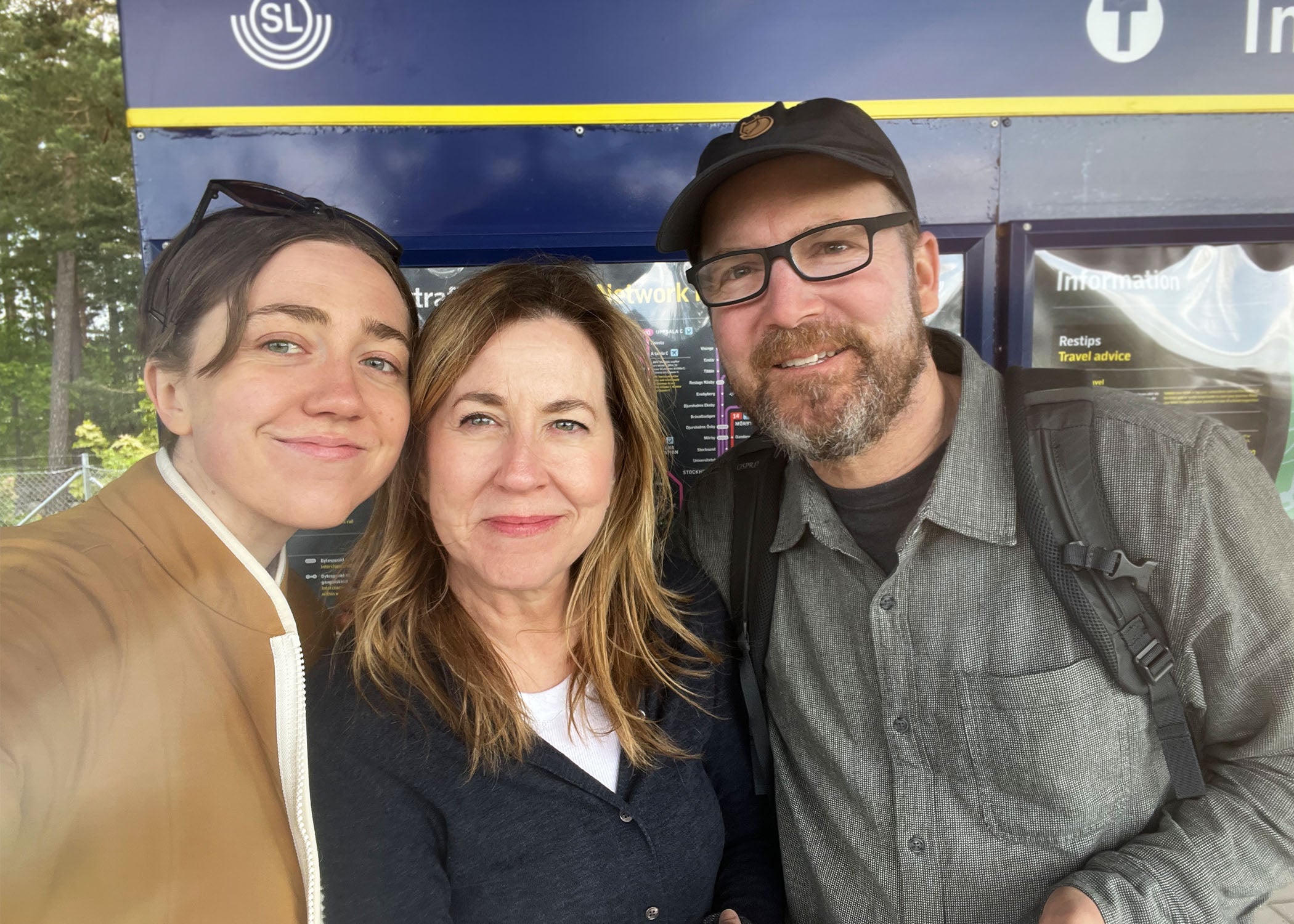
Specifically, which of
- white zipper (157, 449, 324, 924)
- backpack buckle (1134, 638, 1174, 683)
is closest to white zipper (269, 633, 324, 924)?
white zipper (157, 449, 324, 924)

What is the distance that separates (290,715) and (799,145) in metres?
1.47

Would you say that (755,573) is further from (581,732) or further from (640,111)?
(640,111)

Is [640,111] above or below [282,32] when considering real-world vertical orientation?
below

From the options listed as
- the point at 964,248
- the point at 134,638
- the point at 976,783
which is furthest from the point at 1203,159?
the point at 134,638

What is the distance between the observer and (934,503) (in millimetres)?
1552

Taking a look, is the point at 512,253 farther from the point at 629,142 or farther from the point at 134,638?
the point at 134,638

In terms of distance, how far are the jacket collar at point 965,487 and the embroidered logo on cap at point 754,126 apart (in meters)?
0.71

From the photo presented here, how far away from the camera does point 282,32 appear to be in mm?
2139

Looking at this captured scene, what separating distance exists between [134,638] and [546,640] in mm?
834

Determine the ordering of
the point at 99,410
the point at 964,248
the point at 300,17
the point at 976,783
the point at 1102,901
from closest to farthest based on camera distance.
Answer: the point at 1102,901
the point at 976,783
the point at 99,410
the point at 300,17
the point at 964,248

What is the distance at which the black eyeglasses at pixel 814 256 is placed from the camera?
63.5 inches

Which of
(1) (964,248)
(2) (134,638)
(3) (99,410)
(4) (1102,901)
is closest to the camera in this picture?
(2) (134,638)

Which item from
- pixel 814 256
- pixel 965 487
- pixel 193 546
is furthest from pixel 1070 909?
pixel 193 546

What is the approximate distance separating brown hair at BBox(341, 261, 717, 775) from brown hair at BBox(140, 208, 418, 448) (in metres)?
0.35
